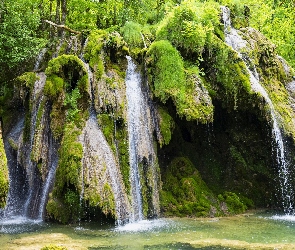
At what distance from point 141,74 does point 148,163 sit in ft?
13.1

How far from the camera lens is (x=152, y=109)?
1576cm

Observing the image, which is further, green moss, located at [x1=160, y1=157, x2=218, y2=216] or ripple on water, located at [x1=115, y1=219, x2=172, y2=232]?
green moss, located at [x1=160, y1=157, x2=218, y2=216]

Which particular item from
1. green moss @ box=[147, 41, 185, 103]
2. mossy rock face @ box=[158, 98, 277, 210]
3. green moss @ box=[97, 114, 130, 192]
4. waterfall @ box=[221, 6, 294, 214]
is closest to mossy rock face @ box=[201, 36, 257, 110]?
waterfall @ box=[221, 6, 294, 214]

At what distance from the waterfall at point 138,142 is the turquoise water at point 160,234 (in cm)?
92

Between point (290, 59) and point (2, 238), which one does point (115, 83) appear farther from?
point (290, 59)

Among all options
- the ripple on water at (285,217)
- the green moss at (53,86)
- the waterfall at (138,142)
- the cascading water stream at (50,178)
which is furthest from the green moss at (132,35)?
the ripple on water at (285,217)

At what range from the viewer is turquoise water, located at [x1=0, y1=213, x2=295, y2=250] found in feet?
32.8

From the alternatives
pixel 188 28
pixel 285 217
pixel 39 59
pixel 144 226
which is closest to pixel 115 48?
pixel 188 28

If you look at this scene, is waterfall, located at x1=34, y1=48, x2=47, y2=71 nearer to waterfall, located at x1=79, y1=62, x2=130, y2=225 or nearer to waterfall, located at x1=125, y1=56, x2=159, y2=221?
waterfall, located at x1=125, y1=56, x2=159, y2=221

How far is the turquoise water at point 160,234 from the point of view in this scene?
10008 millimetres

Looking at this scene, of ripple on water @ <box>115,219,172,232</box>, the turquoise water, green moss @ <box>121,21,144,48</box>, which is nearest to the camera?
the turquoise water

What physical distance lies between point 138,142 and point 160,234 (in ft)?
14.0

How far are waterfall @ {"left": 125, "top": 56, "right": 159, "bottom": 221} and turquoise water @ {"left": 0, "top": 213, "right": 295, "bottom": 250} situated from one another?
0.92m

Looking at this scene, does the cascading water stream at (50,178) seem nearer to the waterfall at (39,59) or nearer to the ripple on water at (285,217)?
the waterfall at (39,59)
